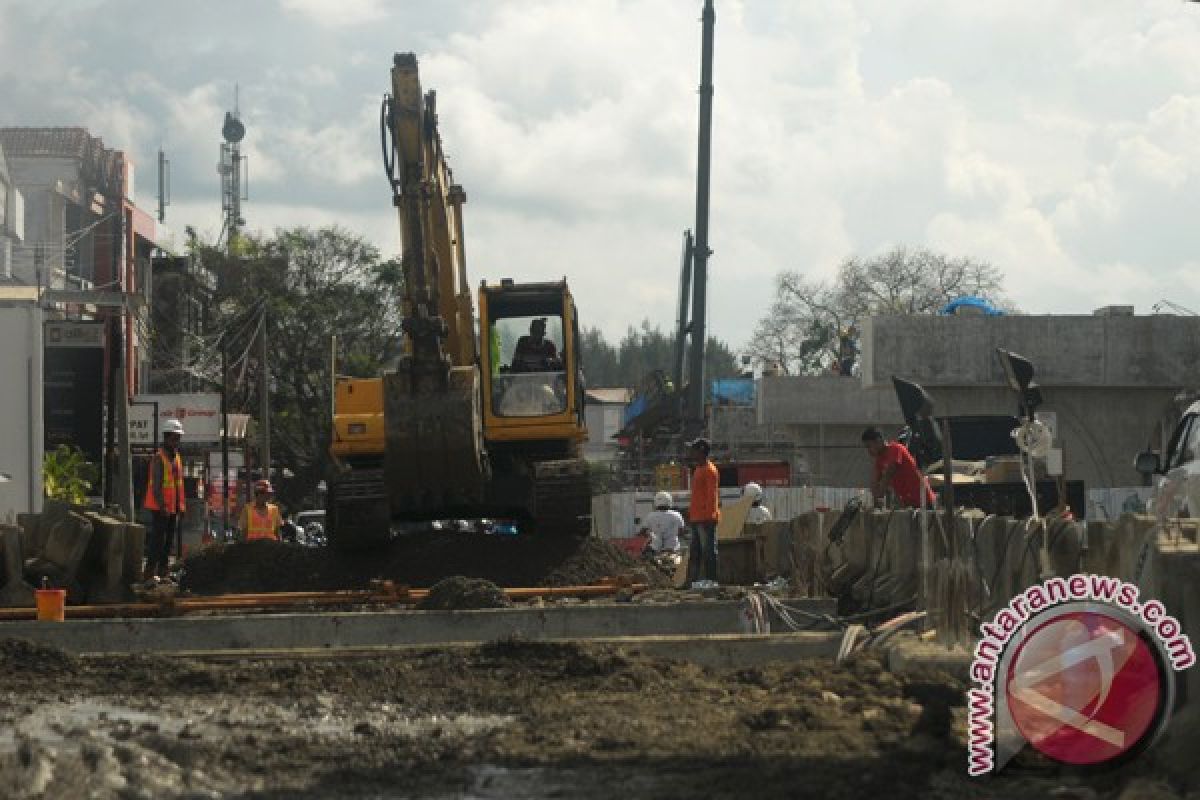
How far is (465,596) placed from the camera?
49.9 feet

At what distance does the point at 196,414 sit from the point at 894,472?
33.8m

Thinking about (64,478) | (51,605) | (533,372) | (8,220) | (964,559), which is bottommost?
(51,605)

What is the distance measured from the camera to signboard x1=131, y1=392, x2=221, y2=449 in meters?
48.0

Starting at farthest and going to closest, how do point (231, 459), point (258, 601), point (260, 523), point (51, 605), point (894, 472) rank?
point (231, 459) → point (260, 523) → point (894, 472) → point (258, 601) → point (51, 605)

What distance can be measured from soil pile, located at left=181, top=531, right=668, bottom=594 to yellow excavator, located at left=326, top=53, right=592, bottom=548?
0.35m

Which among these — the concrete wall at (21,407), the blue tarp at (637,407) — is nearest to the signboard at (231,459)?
the blue tarp at (637,407)

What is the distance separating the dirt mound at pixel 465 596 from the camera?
15.1m

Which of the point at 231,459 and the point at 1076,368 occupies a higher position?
the point at 1076,368

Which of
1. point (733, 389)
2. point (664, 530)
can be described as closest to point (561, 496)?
point (664, 530)

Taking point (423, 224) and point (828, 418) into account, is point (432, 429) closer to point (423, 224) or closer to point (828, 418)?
point (423, 224)

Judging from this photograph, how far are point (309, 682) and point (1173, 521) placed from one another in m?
4.76

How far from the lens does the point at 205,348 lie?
214 ft

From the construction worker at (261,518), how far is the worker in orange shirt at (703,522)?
6.85m

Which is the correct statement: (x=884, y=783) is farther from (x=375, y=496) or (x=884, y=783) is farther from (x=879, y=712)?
(x=375, y=496)
